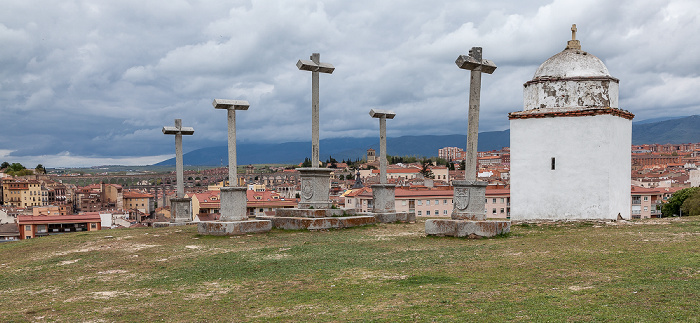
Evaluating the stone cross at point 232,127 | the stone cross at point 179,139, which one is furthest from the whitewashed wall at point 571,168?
the stone cross at point 179,139

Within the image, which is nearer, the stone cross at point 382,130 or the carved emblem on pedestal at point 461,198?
the carved emblem on pedestal at point 461,198

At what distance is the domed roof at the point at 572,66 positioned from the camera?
21.4 m

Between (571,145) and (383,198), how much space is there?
7.56m

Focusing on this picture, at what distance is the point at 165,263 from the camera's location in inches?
548

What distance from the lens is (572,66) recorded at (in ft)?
70.7

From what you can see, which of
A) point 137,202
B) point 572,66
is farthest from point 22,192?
point 572,66

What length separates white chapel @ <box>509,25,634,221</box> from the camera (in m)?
20.6

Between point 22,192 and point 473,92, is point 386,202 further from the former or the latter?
point 22,192

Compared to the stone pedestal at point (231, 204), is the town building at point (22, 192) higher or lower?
lower

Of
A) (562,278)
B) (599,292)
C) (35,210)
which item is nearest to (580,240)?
(562,278)

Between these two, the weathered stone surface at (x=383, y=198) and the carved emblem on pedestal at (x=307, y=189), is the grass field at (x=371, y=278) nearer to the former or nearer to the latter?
the carved emblem on pedestal at (x=307, y=189)

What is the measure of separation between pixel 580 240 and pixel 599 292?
6.07m

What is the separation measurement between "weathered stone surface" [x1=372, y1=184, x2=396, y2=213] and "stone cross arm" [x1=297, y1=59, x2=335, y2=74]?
17.4 ft

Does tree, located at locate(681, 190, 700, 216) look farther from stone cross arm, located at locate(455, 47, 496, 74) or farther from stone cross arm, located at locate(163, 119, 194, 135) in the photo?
stone cross arm, located at locate(163, 119, 194, 135)
